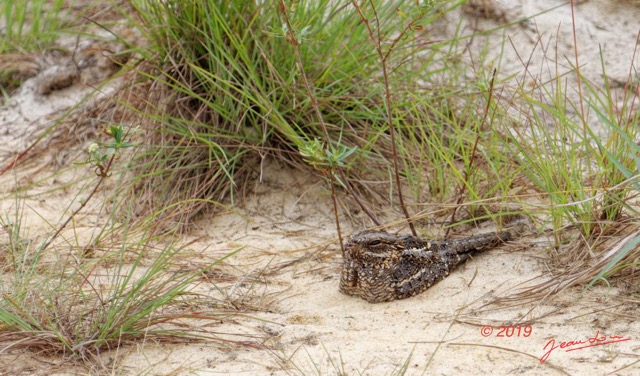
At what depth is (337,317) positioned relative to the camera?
2932mm

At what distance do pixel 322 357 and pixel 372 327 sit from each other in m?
0.33

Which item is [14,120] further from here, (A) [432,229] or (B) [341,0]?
(A) [432,229]

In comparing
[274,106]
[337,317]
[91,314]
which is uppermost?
[274,106]

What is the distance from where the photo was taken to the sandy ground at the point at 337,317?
2.46 meters

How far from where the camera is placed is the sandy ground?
2.46 metres

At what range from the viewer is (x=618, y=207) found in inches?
115

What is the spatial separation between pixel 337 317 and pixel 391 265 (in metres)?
0.30

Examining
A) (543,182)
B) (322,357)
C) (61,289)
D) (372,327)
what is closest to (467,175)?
(543,182)

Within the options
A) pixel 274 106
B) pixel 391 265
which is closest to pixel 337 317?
pixel 391 265
